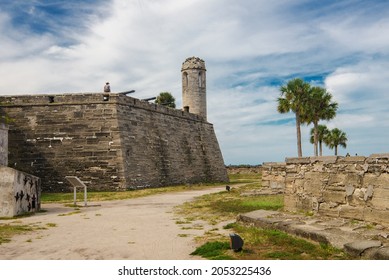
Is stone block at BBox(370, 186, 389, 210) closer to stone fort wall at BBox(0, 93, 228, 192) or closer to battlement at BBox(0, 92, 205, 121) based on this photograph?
stone fort wall at BBox(0, 93, 228, 192)

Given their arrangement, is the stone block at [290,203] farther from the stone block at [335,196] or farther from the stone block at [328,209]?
the stone block at [335,196]

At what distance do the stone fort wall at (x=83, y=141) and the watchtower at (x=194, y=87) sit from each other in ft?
27.1

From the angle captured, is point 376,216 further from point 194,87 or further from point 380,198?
point 194,87

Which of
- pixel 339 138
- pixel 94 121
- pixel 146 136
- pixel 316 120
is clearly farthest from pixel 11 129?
pixel 339 138

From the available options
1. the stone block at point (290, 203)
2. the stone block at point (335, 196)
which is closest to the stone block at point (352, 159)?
the stone block at point (335, 196)

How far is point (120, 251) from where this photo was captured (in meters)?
5.27

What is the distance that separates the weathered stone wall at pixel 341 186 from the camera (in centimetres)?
593

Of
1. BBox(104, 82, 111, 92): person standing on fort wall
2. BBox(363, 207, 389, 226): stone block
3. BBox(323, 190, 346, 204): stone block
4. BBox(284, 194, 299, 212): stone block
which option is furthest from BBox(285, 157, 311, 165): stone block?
BBox(104, 82, 111, 92): person standing on fort wall

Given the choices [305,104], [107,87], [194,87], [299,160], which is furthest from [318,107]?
[299,160]

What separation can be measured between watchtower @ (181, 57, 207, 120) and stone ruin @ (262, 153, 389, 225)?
2128cm

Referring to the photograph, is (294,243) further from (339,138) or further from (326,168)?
(339,138)

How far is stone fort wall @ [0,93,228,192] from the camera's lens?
18.1 m

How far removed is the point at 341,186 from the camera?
678cm

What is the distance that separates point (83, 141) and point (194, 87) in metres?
12.5
